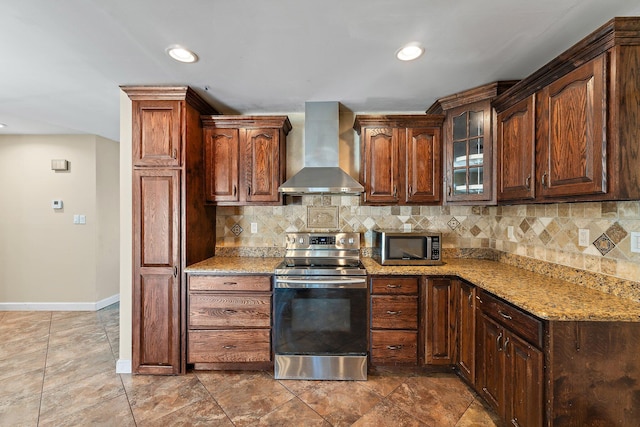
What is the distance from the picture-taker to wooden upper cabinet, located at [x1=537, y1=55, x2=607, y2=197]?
4.45ft

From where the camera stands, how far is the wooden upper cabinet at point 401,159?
254 centimetres

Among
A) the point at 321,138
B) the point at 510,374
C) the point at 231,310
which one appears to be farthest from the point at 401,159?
the point at 231,310

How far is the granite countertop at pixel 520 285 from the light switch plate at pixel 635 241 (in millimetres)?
289

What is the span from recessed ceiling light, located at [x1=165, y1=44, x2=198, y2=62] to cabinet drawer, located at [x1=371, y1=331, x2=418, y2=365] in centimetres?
251

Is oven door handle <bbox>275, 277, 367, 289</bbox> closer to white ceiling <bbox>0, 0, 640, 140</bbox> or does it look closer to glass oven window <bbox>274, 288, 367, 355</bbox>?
glass oven window <bbox>274, 288, 367, 355</bbox>

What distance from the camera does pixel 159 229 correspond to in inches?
88.0

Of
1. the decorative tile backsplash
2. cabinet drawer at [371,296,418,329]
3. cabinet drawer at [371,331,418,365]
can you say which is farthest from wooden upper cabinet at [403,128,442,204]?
cabinet drawer at [371,331,418,365]

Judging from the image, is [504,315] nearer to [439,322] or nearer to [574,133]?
[439,322]

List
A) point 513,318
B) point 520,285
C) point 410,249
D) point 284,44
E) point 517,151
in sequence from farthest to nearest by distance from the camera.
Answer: point 410,249
point 517,151
point 520,285
point 284,44
point 513,318

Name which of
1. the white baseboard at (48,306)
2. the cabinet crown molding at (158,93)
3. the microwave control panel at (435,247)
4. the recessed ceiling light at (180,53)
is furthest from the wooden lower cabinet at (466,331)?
the white baseboard at (48,306)

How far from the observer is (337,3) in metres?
1.34

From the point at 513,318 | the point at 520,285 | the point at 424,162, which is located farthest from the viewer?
the point at 424,162

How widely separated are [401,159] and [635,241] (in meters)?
1.61

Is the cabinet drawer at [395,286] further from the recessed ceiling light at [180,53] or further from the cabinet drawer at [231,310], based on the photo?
the recessed ceiling light at [180,53]
